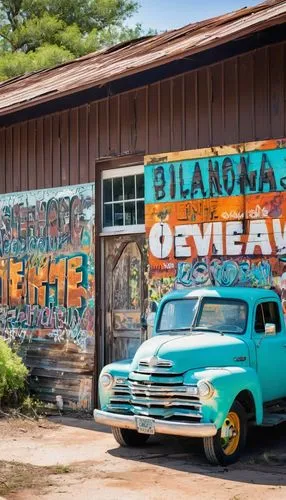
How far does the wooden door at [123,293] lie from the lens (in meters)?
12.3

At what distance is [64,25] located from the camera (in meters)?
32.8

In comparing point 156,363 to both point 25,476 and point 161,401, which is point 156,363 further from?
point 25,476

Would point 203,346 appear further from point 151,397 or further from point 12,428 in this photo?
point 12,428

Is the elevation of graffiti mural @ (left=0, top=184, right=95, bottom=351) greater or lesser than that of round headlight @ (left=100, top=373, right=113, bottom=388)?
greater

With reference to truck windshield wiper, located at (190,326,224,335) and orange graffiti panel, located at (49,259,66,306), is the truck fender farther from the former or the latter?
orange graffiti panel, located at (49,259,66,306)

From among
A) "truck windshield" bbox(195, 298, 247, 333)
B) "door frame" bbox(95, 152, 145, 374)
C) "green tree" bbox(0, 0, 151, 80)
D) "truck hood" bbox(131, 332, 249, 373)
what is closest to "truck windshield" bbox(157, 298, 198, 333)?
"truck windshield" bbox(195, 298, 247, 333)

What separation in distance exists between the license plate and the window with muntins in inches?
164

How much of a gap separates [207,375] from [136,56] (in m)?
6.34

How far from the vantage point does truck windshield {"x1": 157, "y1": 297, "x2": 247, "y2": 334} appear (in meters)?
9.44

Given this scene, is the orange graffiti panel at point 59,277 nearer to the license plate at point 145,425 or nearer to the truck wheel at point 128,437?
the truck wheel at point 128,437

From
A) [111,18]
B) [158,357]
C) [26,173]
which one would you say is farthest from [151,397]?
[111,18]

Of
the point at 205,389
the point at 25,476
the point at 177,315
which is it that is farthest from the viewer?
the point at 177,315

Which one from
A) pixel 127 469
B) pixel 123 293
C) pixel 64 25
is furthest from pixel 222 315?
pixel 64 25

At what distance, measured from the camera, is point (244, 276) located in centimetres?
1074
